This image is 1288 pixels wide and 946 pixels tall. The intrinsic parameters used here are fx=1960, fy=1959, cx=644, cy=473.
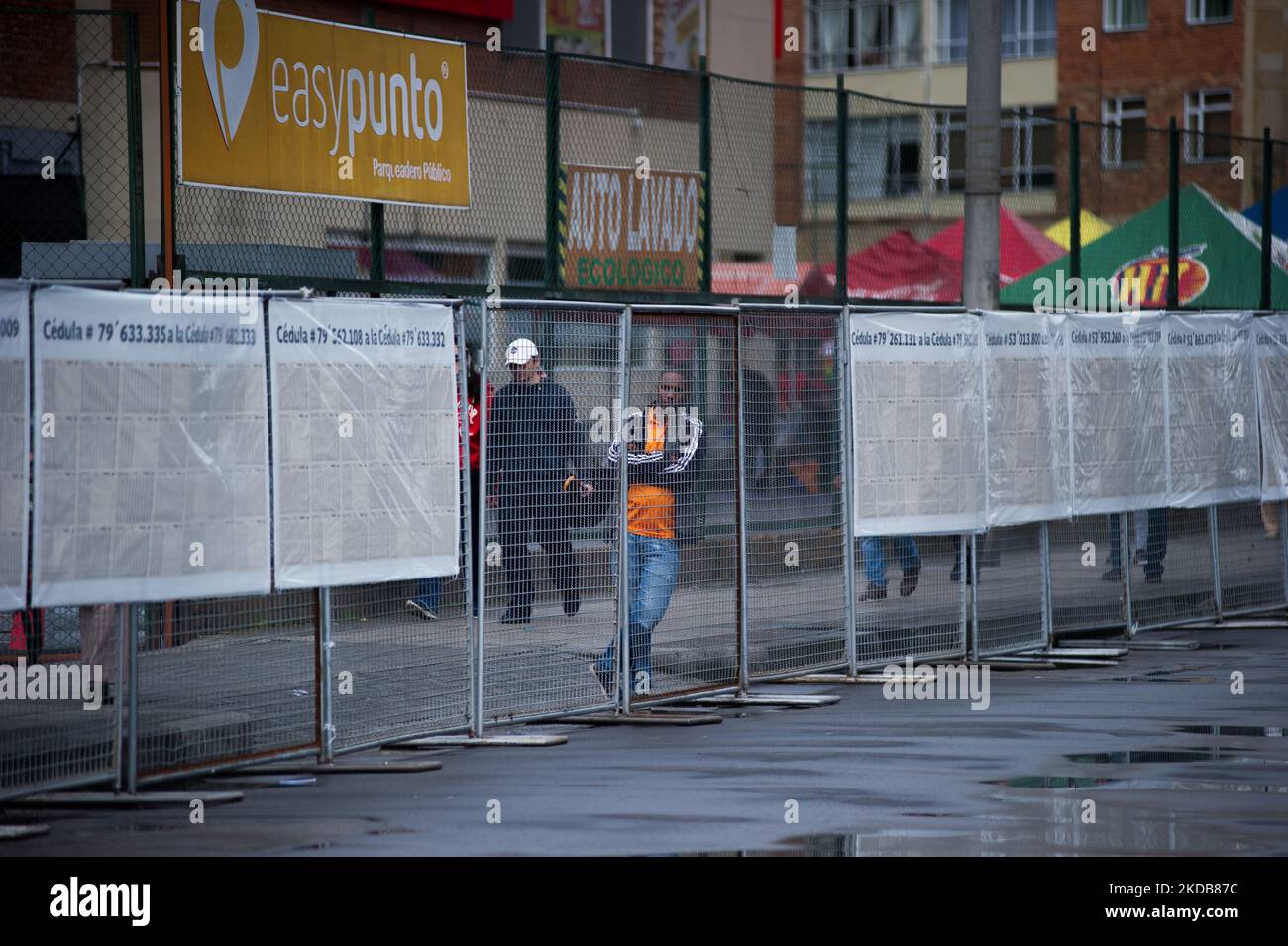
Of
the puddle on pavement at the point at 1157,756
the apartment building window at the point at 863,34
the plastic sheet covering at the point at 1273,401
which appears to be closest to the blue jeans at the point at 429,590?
the puddle on pavement at the point at 1157,756

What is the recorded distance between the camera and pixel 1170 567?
15086mm

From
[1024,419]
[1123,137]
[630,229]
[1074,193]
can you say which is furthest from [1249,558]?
[1123,137]

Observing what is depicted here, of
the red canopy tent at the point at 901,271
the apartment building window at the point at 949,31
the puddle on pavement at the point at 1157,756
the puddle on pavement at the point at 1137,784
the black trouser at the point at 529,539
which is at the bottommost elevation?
the puddle on pavement at the point at 1137,784

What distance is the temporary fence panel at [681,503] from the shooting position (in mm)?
10945

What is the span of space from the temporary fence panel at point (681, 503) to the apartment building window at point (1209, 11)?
138 ft

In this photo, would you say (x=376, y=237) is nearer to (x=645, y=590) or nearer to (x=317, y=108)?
(x=317, y=108)

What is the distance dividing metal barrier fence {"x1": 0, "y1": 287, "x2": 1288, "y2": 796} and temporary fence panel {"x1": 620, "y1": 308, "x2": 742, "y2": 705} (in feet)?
0.05

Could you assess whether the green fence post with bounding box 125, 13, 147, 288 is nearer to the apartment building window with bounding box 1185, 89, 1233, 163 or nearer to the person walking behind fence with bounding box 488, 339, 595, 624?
the person walking behind fence with bounding box 488, 339, 595, 624

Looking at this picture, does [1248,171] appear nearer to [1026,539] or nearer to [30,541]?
[1026,539]

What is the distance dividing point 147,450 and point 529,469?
248 centimetres

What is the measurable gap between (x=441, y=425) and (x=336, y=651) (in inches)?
48.0

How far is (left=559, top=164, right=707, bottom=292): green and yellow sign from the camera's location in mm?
14562

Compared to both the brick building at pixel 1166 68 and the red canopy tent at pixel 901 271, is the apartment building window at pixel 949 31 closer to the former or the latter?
the brick building at pixel 1166 68

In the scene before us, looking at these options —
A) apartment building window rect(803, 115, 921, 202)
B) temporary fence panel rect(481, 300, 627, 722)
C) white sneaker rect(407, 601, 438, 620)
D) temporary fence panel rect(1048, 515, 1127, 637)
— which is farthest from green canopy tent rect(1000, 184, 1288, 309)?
white sneaker rect(407, 601, 438, 620)
